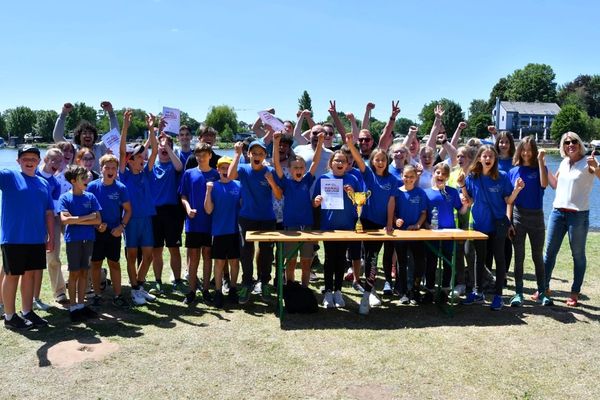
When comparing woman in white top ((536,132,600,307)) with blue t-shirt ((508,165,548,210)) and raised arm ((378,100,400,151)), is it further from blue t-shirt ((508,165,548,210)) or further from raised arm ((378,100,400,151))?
raised arm ((378,100,400,151))

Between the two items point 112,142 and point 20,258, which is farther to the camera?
point 112,142

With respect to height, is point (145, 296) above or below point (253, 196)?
below

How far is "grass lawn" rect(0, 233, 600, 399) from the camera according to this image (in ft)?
12.6

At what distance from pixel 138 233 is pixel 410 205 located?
3.39m

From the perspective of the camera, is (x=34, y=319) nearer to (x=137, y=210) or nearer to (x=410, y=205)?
(x=137, y=210)

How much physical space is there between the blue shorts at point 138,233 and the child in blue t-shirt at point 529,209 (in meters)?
4.58

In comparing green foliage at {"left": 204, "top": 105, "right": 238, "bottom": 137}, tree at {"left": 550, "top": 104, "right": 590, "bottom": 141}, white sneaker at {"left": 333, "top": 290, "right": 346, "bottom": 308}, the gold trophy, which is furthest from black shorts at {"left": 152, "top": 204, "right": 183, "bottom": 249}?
green foliage at {"left": 204, "top": 105, "right": 238, "bottom": 137}

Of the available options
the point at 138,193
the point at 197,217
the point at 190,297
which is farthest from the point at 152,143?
the point at 190,297

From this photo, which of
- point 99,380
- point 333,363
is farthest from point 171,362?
point 333,363

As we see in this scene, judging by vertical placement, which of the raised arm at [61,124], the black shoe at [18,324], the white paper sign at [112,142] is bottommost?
the black shoe at [18,324]

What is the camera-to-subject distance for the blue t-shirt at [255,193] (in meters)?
5.98

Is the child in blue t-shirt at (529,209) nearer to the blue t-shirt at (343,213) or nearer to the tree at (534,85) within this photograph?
the blue t-shirt at (343,213)

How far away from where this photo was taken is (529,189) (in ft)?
19.8

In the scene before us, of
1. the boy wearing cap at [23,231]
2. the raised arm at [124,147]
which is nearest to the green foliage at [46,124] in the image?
the raised arm at [124,147]
